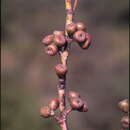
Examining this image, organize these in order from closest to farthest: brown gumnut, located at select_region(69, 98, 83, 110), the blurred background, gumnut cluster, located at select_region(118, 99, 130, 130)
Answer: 1. gumnut cluster, located at select_region(118, 99, 130, 130)
2. brown gumnut, located at select_region(69, 98, 83, 110)
3. the blurred background

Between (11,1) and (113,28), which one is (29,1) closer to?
(11,1)

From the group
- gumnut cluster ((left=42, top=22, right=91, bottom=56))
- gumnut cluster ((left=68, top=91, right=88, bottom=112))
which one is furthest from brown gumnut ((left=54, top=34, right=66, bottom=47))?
gumnut cluster ((left=68, top=91, right=88, bottom=112))

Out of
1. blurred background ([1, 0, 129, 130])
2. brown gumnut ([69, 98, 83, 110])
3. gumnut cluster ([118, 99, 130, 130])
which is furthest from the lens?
blurred background ([1, 0, 129, 130])

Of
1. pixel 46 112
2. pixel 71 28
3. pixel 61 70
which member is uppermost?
pixel 71 28

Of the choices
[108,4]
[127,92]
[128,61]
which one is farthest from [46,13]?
[127,92]

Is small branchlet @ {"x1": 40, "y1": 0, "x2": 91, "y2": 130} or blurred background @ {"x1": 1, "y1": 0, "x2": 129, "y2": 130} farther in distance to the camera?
blurred background @ {"x1": 1, "y1": 0, "x2": 129, "y2": 130}

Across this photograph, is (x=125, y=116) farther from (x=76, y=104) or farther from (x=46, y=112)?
(x=46, y=112)

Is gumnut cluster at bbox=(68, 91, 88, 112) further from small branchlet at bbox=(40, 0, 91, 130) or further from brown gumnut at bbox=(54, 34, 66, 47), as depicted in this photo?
brown gumnut at bbox=(54, 34, 66, 47)

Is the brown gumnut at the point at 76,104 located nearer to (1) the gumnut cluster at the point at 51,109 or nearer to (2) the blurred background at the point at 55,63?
(1) the gumnut cluster at the point at 51,109

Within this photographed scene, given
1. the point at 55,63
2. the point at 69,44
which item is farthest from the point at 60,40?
the point at 55,63
